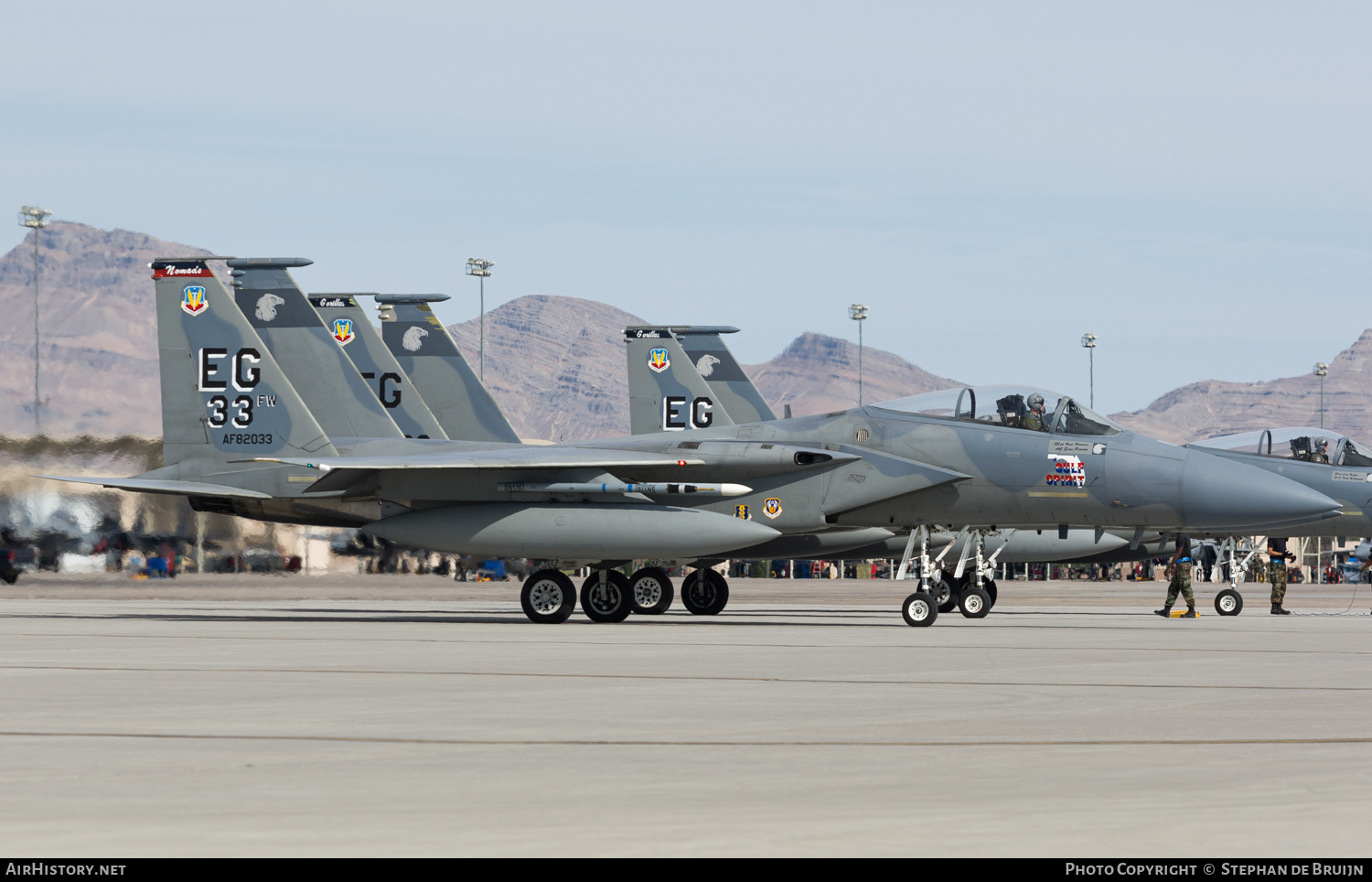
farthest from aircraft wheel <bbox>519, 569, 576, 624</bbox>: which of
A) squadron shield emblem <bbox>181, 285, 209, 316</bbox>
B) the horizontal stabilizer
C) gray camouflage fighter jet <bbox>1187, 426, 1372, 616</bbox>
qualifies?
gray camouflage fighter jet <bbox>1187, 426, 1372, 616</bbox>

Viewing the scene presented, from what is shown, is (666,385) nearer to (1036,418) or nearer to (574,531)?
(574,531)

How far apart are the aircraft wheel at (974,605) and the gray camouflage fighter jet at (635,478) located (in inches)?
37.1

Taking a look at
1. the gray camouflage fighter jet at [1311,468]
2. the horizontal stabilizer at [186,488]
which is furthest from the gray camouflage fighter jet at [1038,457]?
the horizontal stabilizer at [186,488]

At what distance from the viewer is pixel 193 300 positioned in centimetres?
2333

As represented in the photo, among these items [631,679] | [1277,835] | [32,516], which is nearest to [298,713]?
[631,679]

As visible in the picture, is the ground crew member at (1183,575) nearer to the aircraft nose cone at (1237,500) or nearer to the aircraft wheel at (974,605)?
the aircraft nose cone at (1237,500)

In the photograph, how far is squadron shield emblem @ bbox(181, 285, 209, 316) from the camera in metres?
23.3

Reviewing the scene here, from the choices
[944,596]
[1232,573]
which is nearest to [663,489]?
[944,596]

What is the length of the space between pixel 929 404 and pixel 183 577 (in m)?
16.5

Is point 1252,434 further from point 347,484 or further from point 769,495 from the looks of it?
point 347,484

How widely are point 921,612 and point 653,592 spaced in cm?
661

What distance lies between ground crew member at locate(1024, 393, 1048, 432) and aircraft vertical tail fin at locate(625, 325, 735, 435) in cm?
1301

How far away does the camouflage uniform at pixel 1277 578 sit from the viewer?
1078 inches

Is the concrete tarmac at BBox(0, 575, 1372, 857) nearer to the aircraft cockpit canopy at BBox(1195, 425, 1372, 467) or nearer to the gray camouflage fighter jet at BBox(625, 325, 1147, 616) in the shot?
the gray camouflage fighter jet at BBox(625, 325, 1147, 616)
